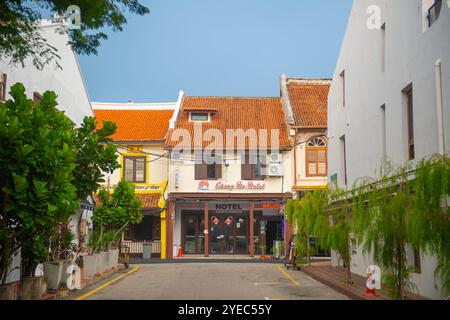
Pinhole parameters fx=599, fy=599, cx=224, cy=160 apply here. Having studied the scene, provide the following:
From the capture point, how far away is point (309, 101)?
4066cm

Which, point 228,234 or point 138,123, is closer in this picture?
point 228,234

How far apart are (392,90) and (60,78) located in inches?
507

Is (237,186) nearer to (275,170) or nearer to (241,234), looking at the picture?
(275,170)

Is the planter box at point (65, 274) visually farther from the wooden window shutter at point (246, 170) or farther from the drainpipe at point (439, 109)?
the wooden window shutter at point (246, 170)

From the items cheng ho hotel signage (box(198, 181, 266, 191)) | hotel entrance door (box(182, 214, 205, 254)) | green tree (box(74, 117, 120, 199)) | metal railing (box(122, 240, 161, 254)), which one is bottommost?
metal railing (box(122, 240, 161, 254))

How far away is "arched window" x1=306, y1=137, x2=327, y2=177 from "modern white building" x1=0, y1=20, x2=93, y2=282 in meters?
14.4

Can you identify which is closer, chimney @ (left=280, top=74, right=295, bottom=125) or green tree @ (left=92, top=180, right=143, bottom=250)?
green tree @ (left=92, top=180, right=143, bottom=250)

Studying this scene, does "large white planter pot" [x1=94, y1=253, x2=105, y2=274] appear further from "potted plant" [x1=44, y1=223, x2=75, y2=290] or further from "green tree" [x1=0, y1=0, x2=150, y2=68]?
"green tree" [x1=0, y1=0, x2=150, y2=68]

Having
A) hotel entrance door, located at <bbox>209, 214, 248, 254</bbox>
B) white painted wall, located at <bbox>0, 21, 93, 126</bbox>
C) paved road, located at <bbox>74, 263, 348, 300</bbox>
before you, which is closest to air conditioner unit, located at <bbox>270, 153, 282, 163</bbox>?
hotel entrance door, located at <bbox>209, 214, 248, 254</bbox>

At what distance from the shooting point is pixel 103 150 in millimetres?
17000

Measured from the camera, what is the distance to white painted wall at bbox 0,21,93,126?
1903cm

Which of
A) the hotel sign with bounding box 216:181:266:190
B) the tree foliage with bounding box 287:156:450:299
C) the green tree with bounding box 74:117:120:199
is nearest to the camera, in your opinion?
the tree foliage with bounding box 287:156:450:299

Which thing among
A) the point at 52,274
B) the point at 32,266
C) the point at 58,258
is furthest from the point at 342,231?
the point at 32,266
